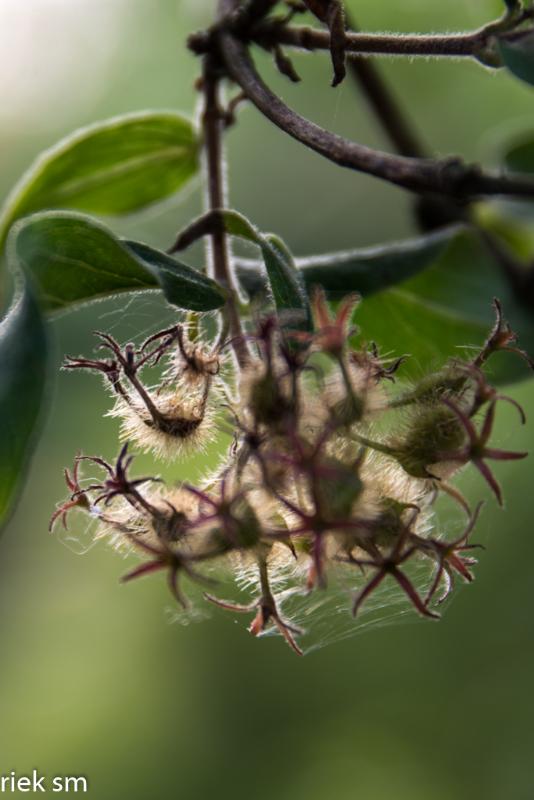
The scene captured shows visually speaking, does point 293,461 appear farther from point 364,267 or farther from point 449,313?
point 449,313

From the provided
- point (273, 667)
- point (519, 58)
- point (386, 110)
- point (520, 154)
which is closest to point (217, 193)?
point (519, 58)

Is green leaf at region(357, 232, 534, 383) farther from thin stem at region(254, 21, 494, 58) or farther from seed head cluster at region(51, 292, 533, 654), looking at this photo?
thin stem at region(254, 21, 494, 58)

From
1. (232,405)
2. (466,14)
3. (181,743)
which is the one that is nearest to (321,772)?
(181,743)

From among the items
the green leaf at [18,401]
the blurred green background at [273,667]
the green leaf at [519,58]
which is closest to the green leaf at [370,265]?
the green leaf at [519,58]

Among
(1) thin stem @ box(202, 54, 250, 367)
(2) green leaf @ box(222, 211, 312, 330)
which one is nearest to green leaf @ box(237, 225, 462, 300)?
(1) thin stem @ box(202, 54, 250, 367)

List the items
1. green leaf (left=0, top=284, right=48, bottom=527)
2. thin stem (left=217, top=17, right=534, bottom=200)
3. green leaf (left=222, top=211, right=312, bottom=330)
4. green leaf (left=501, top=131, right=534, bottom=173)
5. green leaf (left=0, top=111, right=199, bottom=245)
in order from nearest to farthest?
green leaf (left=0, top=284, right=48, bottom=527)
green leaf (left=222, top=211, right=312, bottom=330)
thin stem (left=217, top=17, right=534, bottom=200)
green leaf (left=0, top=111, right=199, bottom=245)
green leaf (left=501, top=131, right=534, bottom=173)

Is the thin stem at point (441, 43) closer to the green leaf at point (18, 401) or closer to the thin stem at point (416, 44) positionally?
the thin stem at point (416, 44)

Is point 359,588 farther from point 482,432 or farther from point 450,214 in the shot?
point 450,214
